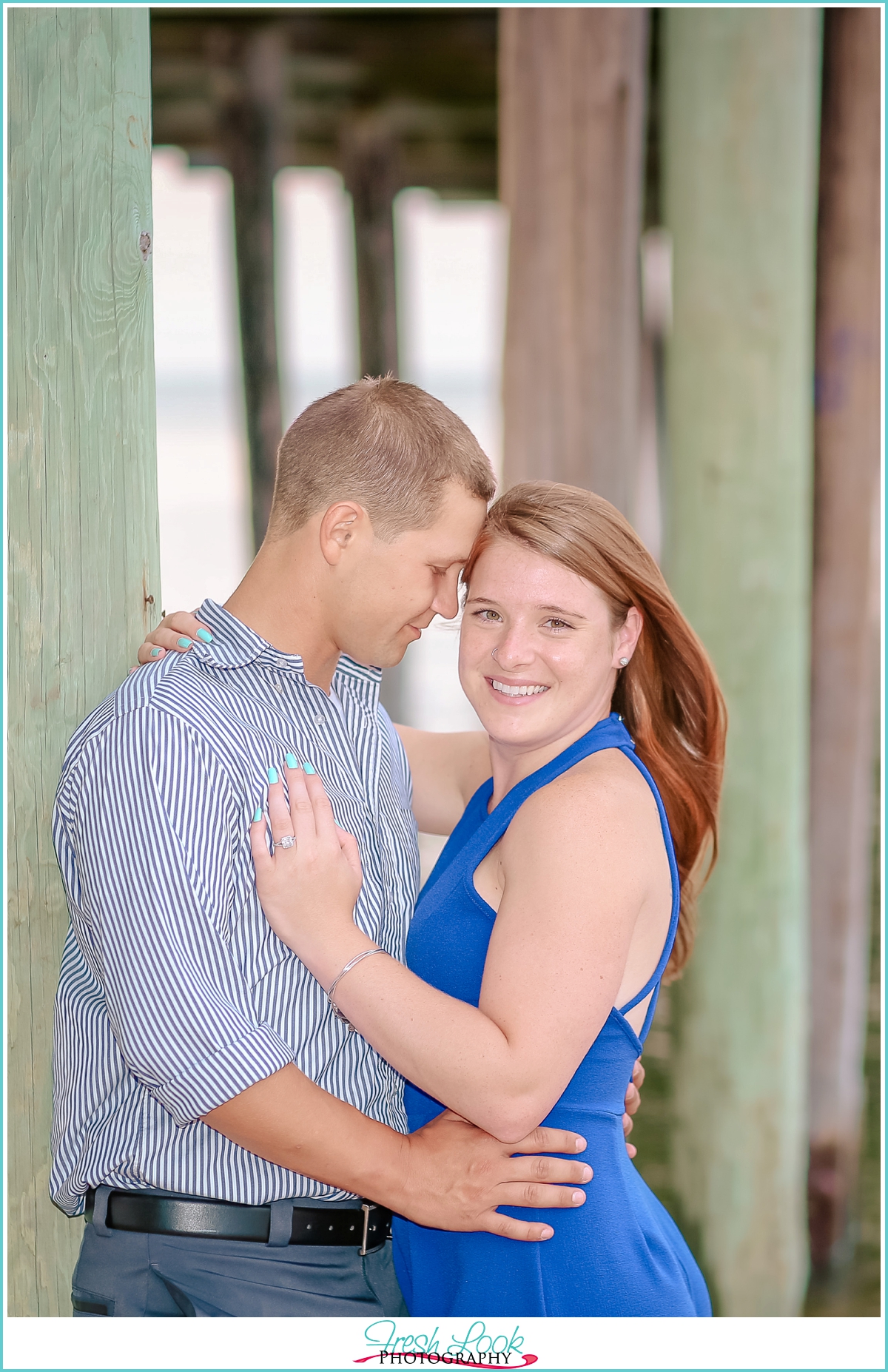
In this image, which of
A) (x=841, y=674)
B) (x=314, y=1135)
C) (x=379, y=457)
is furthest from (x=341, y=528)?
(x=841, y=674)

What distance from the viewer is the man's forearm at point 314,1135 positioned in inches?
77.5

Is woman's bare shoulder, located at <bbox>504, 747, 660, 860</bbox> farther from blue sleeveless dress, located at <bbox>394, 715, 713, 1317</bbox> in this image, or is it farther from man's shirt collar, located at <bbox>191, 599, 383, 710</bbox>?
man's shirt collar, located at <bbox>191, 599, 383, 710</bbox>

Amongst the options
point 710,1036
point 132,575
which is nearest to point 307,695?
point 132,575

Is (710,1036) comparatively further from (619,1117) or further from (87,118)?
(87,118)

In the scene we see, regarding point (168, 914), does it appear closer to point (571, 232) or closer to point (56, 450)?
point (56, 450)

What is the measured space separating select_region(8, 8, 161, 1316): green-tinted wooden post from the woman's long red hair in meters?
0.72

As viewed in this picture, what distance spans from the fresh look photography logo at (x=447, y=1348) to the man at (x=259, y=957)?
0.06 meters

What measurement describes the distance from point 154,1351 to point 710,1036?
8.70ft

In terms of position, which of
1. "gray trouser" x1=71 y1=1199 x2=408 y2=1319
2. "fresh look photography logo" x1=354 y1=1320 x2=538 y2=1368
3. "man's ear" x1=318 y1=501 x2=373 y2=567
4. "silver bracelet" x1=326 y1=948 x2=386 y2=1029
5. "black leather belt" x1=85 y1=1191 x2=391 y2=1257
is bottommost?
"fresh look photography logo" x1=354 y1=1320 x2=538 y2=1368

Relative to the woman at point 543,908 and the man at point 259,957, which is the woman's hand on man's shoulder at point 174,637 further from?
the woman at point 543,908

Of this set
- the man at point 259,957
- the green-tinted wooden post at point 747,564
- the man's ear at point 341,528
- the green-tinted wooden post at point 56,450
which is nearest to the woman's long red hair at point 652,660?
the man at point 259,957

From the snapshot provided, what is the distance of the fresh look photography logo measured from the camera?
2.18 meters

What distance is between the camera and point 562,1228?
2.19 m

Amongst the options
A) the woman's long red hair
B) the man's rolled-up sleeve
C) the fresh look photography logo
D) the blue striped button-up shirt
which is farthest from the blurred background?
the woman's long red hair
